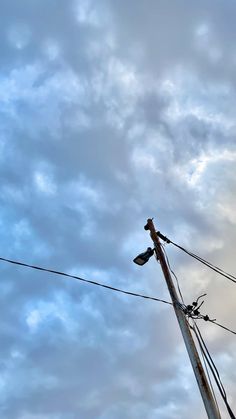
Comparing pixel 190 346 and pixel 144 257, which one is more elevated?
pixel 144 257

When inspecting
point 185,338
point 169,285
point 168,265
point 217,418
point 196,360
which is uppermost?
point 168,265

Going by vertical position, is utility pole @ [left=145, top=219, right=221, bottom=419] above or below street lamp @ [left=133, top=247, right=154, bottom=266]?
below

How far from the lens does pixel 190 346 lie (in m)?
9.77

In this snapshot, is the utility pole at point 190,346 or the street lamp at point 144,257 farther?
the street lamp at point 144,257

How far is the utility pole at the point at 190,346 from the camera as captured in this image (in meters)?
8.79

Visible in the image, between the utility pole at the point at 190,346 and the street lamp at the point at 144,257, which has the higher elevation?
the street lamp at the point at 144,257

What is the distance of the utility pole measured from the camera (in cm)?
879

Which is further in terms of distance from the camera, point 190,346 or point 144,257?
point 144,257

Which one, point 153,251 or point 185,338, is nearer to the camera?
point 185,338

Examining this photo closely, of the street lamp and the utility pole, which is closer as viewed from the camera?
the utility pole

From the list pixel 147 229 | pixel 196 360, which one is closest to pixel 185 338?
pixel 196 360

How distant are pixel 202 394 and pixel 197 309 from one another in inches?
95.0

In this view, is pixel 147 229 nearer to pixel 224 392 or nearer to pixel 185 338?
pixel 185 338

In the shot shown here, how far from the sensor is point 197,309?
11.0m
